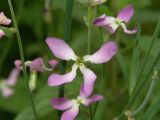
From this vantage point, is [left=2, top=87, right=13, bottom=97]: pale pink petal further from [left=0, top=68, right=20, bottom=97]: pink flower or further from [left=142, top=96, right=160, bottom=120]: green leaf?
[left=142, top=96, right=160, bottom=120]: green leaf

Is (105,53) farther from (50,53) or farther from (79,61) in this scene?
(50,53)

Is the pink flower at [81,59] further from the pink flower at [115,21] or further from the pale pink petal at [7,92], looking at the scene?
the pale pink petal at [7,92]

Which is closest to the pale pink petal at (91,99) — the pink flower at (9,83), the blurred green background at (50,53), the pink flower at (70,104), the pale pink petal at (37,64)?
the pink flower at (70,104)

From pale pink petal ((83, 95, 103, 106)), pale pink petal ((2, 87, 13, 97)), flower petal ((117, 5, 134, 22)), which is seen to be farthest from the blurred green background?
pale pink petal ((83, 95, 103, 106))

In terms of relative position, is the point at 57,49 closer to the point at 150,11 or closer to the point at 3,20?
the point at 3,20

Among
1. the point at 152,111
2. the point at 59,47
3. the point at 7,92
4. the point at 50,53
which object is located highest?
the point at 59,47

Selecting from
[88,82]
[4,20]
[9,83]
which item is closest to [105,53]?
[88,82]

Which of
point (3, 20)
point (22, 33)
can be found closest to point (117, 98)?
point (3, 20)
